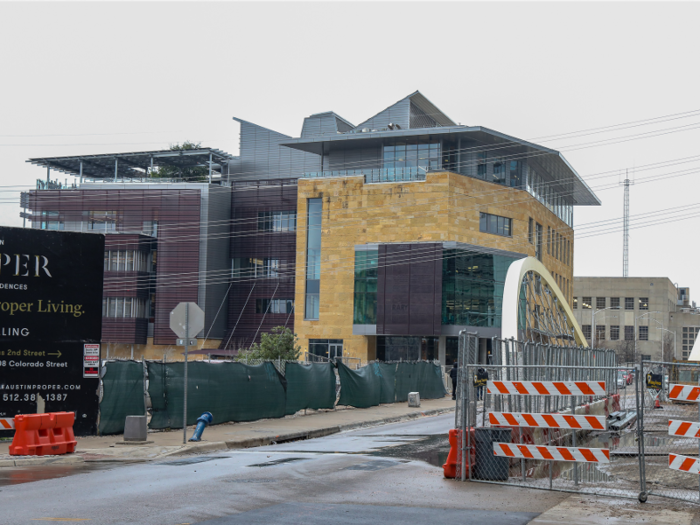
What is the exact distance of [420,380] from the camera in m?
37.8

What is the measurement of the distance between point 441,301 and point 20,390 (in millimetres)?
50892

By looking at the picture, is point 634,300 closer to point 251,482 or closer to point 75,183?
point 75,183

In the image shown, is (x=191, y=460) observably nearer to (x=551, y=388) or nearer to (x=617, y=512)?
(x=551, y=388)

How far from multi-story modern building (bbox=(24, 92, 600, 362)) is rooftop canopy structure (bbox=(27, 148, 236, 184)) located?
0.35 metres

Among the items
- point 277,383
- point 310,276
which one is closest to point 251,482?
point 277,383

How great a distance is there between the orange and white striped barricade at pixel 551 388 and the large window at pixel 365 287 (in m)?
55.6

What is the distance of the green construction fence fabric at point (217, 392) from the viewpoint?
20125 millimetres

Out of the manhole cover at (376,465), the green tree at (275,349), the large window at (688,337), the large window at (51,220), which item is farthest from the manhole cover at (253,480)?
the large window at (688,337)

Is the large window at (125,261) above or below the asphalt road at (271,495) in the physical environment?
above

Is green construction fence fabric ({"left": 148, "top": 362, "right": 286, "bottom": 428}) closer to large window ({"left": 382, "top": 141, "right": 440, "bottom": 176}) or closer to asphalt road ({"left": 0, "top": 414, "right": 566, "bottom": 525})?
asphalt road ({"left": 0, "top": 414, "right": 566, "bottom": 525})

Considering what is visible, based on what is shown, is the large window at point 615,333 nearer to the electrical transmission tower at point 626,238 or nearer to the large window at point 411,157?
the electrical transmission tower at point 626,238

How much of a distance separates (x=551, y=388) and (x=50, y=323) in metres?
10.8

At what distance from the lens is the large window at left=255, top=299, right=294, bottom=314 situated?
74.2 meters

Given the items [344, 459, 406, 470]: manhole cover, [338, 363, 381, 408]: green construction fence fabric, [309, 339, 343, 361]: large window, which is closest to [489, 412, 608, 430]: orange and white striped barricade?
[344, 459, 406, 470]: manhole cover
